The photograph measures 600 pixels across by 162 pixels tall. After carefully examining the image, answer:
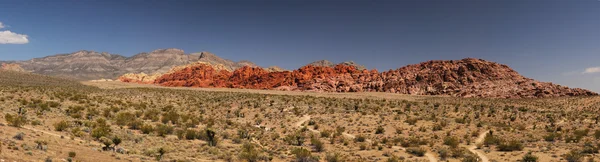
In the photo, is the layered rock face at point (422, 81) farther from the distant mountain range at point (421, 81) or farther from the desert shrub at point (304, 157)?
the desert shrub at point (304, 157)

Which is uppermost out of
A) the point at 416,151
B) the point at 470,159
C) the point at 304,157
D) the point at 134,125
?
the point at 134,125

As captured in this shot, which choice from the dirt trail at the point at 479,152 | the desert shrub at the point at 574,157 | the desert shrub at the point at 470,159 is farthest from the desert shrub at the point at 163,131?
the desert shrub at the point at 574,157

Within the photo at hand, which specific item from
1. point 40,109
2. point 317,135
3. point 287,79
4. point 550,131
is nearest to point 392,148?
point 317,135

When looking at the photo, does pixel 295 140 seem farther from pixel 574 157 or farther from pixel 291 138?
pixel 574 157

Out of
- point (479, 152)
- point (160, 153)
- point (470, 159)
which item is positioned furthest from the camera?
point (479, 152)

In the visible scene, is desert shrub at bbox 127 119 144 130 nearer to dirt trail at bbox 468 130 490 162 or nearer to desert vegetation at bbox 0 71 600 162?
desert vegetation at bbox 0 71 600 162

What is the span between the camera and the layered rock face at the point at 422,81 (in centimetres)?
6092

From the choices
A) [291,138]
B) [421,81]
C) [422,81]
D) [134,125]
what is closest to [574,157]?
[291,138]

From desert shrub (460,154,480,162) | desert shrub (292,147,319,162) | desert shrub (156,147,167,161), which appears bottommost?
desert shrub (292,147,319,162)

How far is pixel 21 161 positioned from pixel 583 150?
77.3 feet

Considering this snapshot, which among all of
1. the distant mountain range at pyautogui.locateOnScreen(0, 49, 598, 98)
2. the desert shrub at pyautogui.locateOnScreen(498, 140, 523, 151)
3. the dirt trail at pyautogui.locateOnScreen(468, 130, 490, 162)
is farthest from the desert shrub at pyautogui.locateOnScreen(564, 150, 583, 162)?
the distant mountain range at pyautogui.locateOnScreen(0, 49, 598, 98)

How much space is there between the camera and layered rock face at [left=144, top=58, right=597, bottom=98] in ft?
200

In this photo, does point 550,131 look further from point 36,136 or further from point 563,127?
point 36,136

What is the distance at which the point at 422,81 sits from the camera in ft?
247
